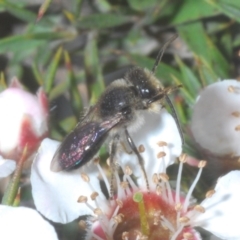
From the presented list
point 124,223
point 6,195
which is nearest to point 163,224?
point 124,223

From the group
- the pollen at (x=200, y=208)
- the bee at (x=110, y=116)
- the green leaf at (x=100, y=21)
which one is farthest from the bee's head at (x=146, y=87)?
the green leaf at (x=100, y=21)

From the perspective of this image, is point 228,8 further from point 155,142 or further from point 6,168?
point 6,168

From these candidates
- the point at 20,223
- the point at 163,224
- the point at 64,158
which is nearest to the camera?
the point at 20,223

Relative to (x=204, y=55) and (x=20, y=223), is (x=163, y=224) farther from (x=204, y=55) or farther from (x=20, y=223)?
(x=204, y=55)

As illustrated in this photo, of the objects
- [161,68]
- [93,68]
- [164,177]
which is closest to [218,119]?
[164,177]

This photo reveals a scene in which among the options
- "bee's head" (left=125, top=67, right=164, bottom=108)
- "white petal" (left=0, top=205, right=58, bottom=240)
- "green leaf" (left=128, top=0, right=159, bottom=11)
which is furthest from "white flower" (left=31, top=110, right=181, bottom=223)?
"green leaf" (left=128, top=0, right=159, bottom=11)

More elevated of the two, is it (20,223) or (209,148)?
(209,148)

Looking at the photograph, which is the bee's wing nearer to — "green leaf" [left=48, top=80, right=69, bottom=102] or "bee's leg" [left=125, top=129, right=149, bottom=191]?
"bee's leg" [left=125, top=129, right=149, bottom=191]
